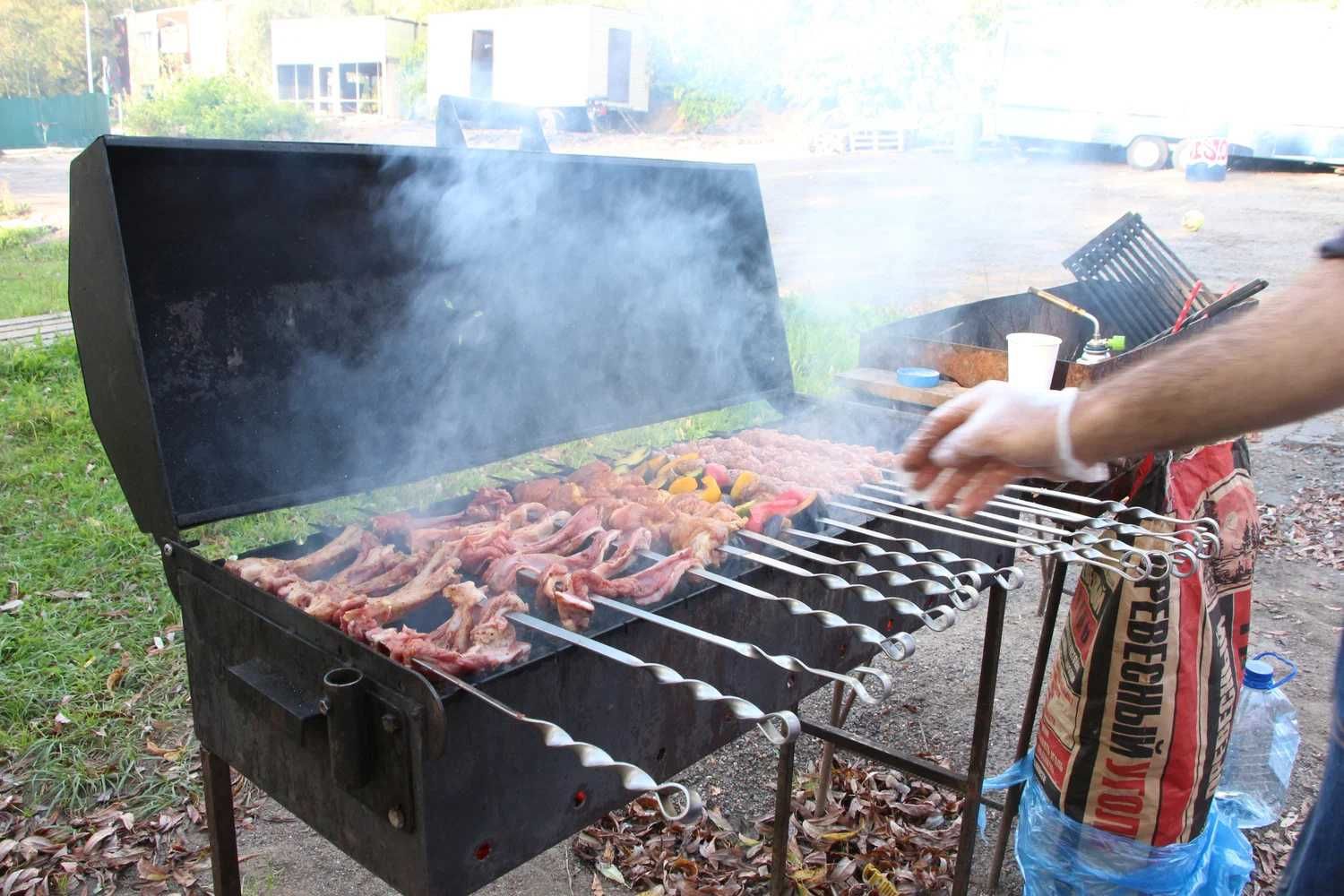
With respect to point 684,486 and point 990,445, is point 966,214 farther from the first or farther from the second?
point 990,445

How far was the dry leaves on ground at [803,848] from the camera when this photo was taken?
343 centimetres

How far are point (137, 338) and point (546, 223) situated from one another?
1378mm

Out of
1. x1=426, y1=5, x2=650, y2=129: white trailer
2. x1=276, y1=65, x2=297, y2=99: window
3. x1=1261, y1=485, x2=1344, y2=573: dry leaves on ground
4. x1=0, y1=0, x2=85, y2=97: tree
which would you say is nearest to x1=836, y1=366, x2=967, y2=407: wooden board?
x1=426, y1=5, x2=650, y2=129: white trailer

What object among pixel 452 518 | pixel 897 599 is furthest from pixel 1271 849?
pixel 452 518

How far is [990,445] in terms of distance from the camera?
1.57 m

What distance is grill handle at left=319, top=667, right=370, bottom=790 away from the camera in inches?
64.6

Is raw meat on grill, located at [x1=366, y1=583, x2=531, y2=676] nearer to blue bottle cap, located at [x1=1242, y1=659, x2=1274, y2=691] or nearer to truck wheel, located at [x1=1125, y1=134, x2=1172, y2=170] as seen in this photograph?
blue bottle cap, located at [x1=1242, y1=659, x2=1274, y2=691]

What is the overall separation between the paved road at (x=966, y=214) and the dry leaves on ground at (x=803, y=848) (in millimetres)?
7313

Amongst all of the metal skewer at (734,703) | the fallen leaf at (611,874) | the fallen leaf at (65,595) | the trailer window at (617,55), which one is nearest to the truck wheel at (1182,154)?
the trailer window at (617,55)

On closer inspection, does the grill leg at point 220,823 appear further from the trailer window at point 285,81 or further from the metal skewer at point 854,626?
the trailer window at point 285,81

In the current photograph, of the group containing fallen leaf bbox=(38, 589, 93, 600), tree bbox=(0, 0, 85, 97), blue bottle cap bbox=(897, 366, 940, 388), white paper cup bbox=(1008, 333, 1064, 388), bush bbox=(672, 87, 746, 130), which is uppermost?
tree bbox=(0, 0, 85, 97)

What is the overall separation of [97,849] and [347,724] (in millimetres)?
2401

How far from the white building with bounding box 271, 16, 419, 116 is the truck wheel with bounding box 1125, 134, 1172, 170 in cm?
1753

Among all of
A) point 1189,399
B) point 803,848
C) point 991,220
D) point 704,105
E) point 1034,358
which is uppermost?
point 704,105
